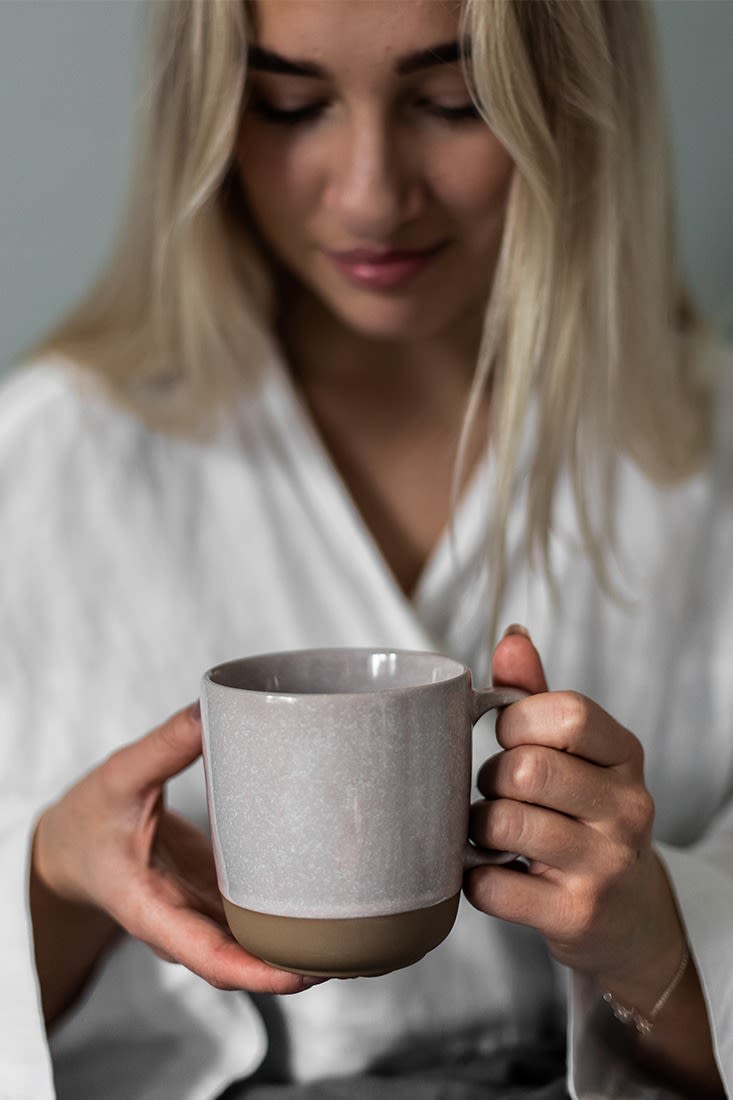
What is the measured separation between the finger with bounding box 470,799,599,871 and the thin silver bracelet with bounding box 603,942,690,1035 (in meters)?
0.18

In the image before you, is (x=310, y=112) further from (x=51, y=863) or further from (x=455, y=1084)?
(x=455, y=1084)

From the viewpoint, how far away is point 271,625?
1.07m

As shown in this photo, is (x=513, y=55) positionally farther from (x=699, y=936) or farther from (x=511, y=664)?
(x=699, y=936)

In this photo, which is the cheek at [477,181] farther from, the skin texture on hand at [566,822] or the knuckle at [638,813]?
the knuckle at [638,813]

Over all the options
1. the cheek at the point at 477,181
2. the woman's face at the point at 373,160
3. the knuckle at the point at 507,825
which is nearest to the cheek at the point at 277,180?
the woman's face at the point at 373,160

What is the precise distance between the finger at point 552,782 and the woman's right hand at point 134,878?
0.49 ft

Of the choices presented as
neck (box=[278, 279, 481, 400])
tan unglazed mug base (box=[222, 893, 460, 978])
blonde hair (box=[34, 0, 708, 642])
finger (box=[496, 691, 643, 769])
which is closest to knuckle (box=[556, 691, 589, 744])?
finger (box=[496, 691, 643, 769])

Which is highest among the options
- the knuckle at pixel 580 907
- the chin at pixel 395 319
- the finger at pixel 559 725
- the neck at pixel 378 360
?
the chin at pixel 395 319

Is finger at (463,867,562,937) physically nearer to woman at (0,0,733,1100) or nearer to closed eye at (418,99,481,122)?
woman at (0,0,733,1100)

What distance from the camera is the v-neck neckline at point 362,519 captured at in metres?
1.08

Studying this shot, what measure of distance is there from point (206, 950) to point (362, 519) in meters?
0.50

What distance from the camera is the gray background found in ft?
3.91

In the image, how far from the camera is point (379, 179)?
2.95 ft

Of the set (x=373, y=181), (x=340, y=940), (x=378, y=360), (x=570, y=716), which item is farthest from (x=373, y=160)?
(x=340, y=940)
